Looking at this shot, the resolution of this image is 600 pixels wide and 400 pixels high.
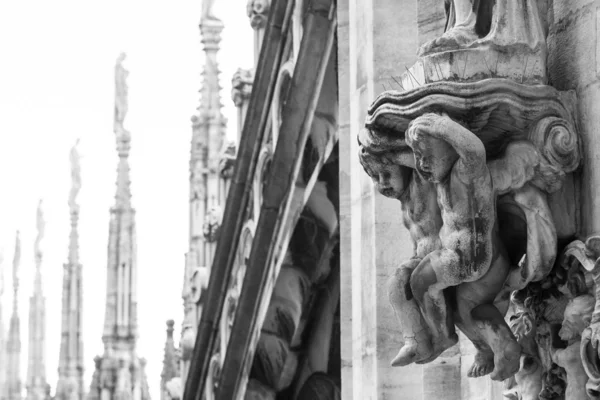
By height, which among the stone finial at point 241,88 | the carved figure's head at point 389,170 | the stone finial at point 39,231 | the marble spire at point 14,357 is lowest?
the marble spire at point 14,357

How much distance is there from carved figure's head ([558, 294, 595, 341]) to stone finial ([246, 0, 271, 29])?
7903 mm

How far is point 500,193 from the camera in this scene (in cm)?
459

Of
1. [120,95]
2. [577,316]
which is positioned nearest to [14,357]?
[120,95]

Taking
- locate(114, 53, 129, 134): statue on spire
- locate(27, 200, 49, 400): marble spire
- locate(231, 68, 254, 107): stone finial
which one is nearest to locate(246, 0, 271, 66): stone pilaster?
locate(231, 68, 254, 107): stone finial

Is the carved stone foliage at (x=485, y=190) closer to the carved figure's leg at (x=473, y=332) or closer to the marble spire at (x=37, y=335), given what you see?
the carved figure's leg at (x=473, y=332)

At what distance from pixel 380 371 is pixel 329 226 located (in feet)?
15.0

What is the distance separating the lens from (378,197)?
6.82m

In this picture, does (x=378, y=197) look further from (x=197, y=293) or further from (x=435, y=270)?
(x=197, y=293)

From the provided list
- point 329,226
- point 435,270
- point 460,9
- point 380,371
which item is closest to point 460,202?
point 435,270

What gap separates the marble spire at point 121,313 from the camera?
1197 inches

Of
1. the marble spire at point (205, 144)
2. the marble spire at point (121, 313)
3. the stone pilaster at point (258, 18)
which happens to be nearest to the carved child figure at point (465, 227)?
the stone pilaster at point (258, 18)

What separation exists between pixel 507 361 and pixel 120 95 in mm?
28570

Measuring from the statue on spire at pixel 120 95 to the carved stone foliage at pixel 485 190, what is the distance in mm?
28253

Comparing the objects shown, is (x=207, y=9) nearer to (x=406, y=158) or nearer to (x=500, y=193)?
(x=406, y=158)
